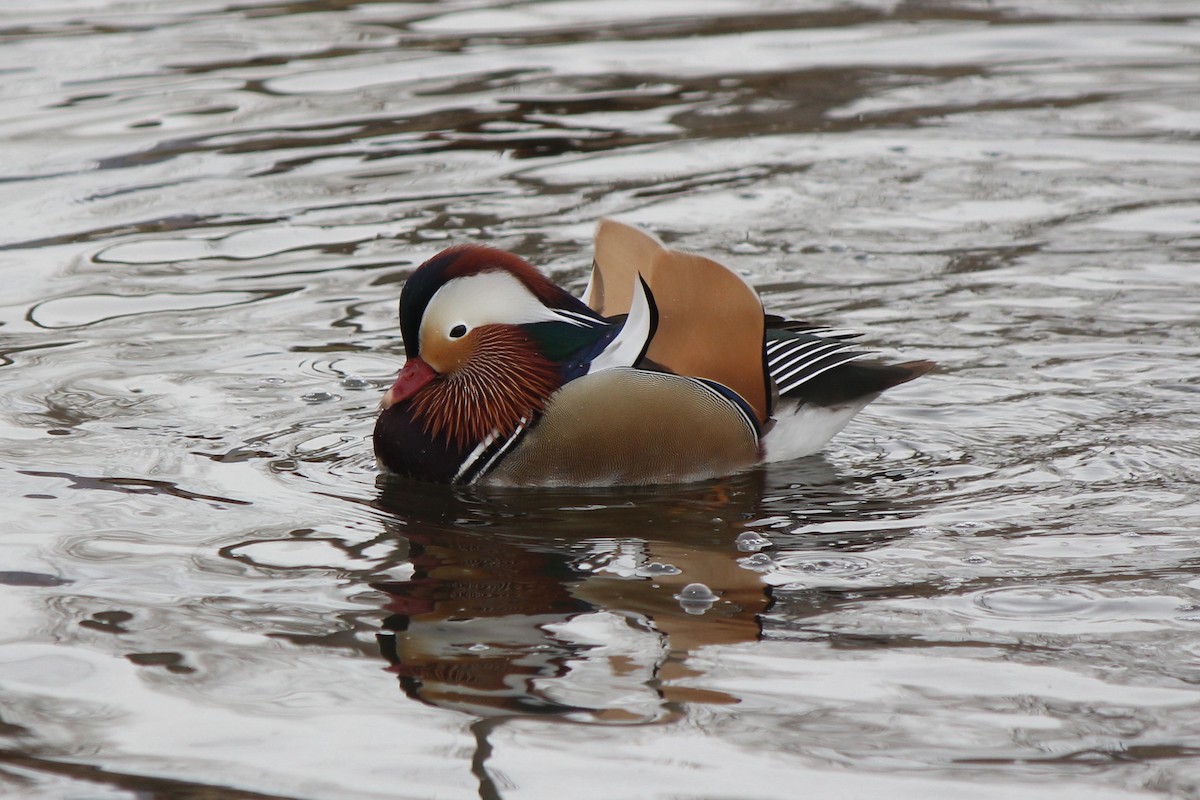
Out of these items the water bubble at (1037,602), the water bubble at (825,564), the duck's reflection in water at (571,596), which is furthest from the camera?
the water bubble at (825,564)

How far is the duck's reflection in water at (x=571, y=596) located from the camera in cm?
371

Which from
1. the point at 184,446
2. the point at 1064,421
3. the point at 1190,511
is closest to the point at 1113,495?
the point at 1190,511

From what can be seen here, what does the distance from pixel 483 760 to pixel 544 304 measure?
7.26ft

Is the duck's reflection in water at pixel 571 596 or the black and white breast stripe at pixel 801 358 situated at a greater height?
the black and white breast stripe at pixel 801 358

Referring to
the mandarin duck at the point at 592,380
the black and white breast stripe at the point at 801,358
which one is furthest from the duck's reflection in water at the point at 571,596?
the black and white breast stripe at the point at 801,358

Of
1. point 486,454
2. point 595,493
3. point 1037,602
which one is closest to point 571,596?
point 595,493

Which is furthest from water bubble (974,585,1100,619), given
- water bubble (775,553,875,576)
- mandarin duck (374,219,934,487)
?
mandarin duck (374,219,934,487)

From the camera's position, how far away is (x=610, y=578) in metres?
4.44

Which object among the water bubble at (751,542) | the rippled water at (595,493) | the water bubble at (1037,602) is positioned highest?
the rippled water at (595,493)

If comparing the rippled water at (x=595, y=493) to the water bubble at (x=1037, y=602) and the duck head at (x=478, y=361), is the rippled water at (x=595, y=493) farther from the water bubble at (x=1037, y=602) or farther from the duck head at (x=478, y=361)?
the duck head at (x=478, y=361)

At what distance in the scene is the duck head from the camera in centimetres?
527

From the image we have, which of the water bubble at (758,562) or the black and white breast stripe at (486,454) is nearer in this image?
the water bubble at (758,562)

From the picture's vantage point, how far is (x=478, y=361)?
5402mm

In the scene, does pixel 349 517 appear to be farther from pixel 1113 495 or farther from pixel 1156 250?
pixel 1156 250
